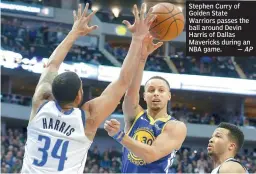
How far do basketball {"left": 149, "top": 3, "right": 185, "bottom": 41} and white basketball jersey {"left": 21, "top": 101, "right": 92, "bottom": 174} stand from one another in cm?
162

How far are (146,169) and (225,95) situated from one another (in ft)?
72.4

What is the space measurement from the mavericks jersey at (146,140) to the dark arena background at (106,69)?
55.5 feet

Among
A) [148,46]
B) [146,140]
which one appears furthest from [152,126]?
[148,46]

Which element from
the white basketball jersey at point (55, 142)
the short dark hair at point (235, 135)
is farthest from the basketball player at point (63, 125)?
the short dark hair at point (235, 135)

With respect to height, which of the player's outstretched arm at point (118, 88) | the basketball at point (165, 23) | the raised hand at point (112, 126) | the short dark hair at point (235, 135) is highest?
the basketball at point (165, 23)

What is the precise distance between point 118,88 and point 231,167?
37.8 inches

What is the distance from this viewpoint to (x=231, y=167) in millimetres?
3615

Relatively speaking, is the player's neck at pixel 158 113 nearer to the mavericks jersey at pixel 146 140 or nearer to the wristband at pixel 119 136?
the mavericks jersey at pixel 146 140

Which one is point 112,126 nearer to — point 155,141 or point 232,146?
point 155,141

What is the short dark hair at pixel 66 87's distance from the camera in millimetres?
3154

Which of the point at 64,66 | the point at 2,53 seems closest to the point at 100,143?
the point at 64,66

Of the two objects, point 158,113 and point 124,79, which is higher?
point 124,79

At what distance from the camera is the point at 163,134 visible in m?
4.01

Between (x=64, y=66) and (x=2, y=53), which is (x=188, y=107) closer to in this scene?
(x=64, y=66)
